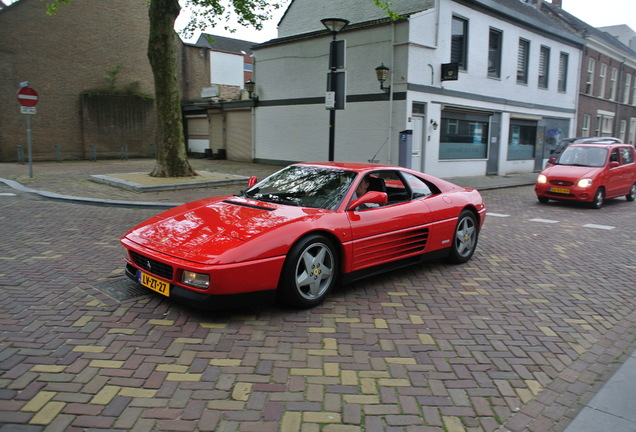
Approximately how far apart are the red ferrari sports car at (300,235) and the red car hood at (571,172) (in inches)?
293

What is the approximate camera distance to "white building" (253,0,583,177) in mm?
16406

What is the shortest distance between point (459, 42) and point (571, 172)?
8203mm

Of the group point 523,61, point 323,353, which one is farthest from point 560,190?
point 523,61

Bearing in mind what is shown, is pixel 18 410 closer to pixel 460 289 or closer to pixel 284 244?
pixel 284 244

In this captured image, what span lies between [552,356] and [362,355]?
1444 millimetres

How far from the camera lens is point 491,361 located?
343cm

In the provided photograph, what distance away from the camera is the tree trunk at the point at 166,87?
42.5 feet

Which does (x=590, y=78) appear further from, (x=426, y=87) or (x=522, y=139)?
(x=426, y=87)

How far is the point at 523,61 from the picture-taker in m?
21.7

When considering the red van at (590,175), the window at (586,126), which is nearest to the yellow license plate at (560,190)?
the red van at (590,175)

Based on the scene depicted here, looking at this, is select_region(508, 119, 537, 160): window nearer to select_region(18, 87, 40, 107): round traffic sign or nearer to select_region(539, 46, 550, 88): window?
select_region(539, 46, 550, 88): window

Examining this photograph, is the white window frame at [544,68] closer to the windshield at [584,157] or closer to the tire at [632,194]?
the tire at [632,194]

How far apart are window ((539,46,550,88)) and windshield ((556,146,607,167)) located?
11.6 m

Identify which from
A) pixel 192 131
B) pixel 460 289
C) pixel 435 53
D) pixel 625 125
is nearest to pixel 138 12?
pixel 192 131
